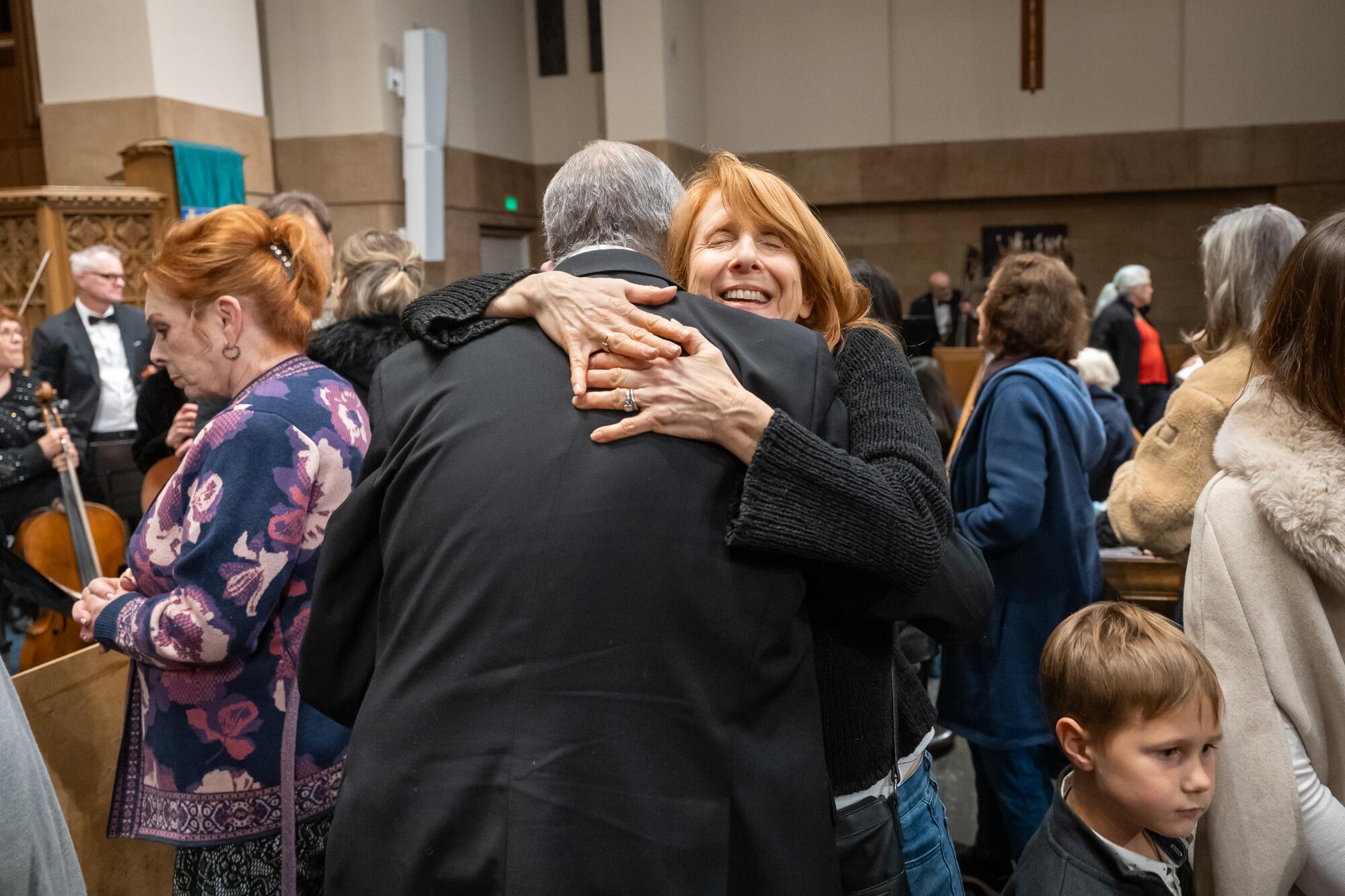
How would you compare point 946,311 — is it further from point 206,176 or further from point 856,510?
point 856,510

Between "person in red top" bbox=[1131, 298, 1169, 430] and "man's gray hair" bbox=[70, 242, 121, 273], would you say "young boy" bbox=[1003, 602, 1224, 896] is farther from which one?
"person in red top" bbox=[1131, 298, 1169, 430]

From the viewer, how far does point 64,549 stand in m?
4.10

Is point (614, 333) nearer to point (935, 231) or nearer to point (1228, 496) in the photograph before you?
point (1228, 496)

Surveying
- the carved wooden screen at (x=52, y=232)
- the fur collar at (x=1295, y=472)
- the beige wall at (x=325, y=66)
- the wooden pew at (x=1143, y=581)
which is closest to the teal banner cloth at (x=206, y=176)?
the carved wooden screen at (x=52, y=232)

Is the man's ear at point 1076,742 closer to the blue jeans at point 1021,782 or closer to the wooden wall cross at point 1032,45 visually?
the blue jeans at point 1021,782

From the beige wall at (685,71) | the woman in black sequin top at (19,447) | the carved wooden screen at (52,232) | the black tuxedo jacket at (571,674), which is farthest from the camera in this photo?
the beige wall at (685,71)

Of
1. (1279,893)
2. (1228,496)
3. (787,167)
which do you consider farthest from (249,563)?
(787,167)

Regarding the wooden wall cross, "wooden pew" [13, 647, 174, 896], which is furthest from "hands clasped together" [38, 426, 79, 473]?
the wooden wall cross

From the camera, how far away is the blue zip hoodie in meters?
2.82

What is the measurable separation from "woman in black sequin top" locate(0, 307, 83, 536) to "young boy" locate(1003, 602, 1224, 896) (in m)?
3.95

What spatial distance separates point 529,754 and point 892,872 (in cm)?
60

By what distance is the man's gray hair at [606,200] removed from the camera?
1478mm

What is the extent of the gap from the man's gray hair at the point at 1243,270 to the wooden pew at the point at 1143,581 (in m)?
0.70

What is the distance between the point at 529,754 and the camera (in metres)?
1.19
